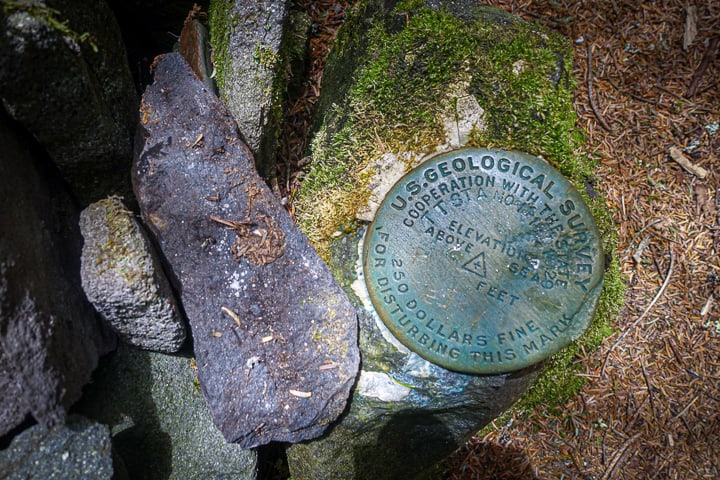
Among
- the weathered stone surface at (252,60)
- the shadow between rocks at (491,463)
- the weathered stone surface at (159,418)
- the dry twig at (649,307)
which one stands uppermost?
the weathered stone surface at (252,60)

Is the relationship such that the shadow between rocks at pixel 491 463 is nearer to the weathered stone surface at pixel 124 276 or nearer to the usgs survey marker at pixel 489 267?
the usgs survey marker at pixel 489 267

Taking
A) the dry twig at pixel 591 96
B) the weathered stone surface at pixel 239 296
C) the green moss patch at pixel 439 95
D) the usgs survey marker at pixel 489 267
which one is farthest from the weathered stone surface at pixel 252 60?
the dry twig at pixel 591 96

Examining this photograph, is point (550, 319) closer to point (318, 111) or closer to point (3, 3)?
point (318, 111)

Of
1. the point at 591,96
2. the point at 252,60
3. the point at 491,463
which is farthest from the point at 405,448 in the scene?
the point at 591,96

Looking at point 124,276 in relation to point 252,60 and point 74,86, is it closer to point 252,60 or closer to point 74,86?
point 74,86

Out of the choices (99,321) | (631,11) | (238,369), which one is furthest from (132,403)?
(631,11)

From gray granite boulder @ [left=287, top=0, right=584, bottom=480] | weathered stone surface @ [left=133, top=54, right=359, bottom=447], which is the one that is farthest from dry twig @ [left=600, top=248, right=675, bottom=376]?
weathered stone surface @ [left=133, top=54, right=359, bottom=447]
